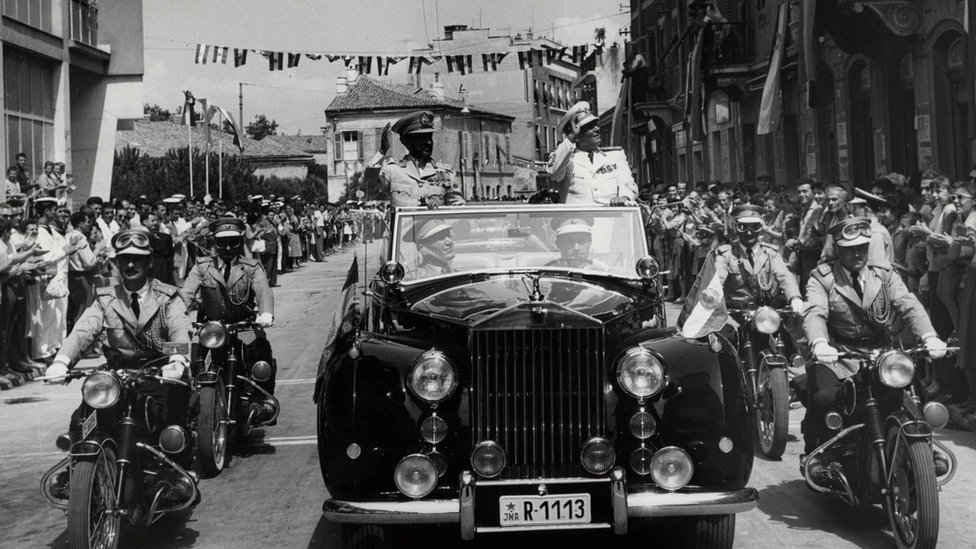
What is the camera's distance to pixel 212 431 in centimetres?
845

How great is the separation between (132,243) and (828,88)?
2096 centimetres

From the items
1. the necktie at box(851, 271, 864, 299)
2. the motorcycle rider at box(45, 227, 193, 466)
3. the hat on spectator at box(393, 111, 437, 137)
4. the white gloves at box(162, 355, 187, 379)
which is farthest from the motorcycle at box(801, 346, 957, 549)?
the hat on spectator at box(393, 111, 437, 137)

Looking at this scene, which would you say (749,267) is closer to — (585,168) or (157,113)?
(585,168)

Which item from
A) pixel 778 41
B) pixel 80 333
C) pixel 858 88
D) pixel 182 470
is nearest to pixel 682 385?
pixel 182 470

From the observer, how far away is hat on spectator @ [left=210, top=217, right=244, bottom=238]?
935 centimetres

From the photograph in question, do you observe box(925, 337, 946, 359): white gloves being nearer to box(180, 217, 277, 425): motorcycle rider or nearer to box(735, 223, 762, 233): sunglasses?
box(735, 223, 762, 233): sunglasses

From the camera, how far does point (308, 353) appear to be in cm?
1583

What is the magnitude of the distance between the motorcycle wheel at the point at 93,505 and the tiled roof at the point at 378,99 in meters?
77.7

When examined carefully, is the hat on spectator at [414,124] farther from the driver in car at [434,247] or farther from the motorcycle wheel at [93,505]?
the motorcycle wheel at [93,505]

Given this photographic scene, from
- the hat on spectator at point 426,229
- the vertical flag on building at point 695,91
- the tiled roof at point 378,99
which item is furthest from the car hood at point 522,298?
the tiled roof at point 378,99

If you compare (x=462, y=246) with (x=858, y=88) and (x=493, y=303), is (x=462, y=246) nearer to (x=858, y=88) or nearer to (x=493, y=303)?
(x=493, y=303)

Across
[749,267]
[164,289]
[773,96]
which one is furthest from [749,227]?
[773,96]

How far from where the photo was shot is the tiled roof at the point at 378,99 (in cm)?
8462

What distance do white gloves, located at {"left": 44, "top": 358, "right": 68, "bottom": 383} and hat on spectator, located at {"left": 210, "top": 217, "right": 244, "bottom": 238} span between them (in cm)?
288
